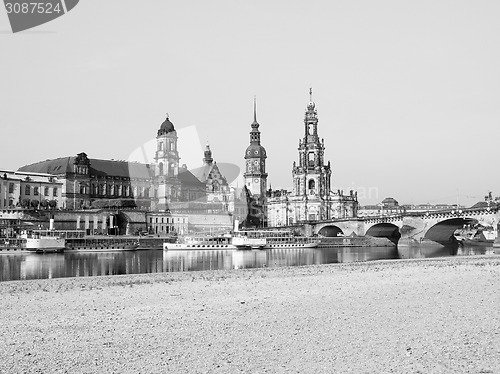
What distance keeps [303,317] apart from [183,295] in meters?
6.27

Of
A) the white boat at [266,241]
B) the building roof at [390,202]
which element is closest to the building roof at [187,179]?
the white boat at [266,241]

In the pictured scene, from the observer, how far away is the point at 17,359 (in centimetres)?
1070

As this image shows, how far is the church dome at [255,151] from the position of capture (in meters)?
118

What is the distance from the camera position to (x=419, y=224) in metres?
A: 73.2

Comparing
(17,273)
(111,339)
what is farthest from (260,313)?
(17,273)

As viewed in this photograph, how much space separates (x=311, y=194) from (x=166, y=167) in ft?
82.5

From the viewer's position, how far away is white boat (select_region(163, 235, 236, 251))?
60.9 metres

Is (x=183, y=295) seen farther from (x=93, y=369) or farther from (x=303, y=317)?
(x=93, y=369)

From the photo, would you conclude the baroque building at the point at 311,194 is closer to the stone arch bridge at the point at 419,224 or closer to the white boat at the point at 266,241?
the stone arch bridge at the point at 419,224

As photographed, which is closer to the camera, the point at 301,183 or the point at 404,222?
the point at 404,222

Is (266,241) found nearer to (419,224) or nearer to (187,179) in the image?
(419,224)

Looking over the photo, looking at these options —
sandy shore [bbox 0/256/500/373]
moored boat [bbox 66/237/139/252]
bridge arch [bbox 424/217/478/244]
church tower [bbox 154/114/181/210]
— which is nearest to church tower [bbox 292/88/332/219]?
church tower [bbox 154/114/181/210]

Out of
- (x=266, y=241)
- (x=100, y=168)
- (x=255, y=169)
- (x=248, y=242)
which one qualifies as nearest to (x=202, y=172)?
(x=255, y=169)

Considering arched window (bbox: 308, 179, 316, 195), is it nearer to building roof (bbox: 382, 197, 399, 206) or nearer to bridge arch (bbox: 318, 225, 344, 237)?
bridge arch (bbox: 318, 225, 344, 237)
